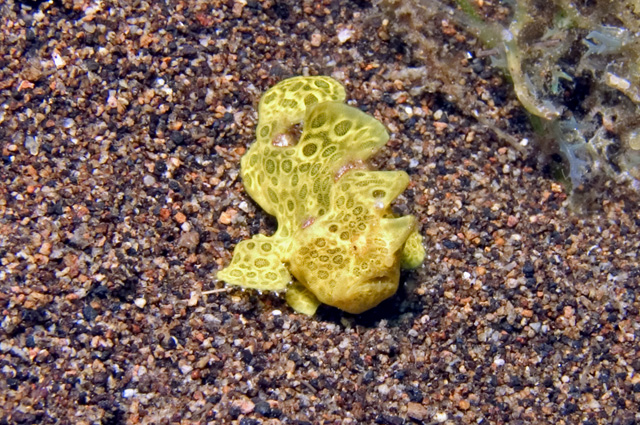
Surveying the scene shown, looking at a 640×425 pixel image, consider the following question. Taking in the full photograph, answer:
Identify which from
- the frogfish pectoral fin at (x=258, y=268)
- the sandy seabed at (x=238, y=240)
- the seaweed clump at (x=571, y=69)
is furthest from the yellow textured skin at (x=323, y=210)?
the seaweed clump at (x=571, y=69)

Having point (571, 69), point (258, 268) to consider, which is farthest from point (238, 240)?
point (571, 69)

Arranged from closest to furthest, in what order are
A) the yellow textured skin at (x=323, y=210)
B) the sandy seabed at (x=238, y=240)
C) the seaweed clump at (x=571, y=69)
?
the yellow textured skin at (x=323, y=210) → the sandy seabed at (x=238, y=240) → the seaweed clump at (x=571, y=69)

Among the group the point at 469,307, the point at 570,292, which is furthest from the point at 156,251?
the point at 570,292

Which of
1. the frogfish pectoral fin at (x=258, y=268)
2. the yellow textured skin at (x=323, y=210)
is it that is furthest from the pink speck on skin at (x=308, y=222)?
the frogfish pectoral fin at (x=258, y=268)

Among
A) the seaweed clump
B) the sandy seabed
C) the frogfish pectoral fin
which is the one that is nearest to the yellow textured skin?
the frogfish pectoral fin

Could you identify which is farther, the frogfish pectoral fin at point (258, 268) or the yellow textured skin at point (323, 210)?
the frogfish pectoral fin at point (258, 268)

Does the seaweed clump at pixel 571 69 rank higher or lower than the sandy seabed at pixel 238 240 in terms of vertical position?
higher

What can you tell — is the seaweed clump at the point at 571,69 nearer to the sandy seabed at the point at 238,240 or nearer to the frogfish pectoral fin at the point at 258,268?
the sandy seabed at the point at 238,240

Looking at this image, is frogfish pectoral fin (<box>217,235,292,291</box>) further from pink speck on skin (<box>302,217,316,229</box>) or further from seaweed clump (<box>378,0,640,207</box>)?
seaweed clump (<box>378,0,640,207</box>)

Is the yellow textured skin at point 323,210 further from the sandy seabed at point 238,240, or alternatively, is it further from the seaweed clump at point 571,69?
the seaweed clump at point 571,69

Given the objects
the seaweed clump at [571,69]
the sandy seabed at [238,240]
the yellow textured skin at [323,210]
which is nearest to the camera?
the yellow textured skin at [323,210]
